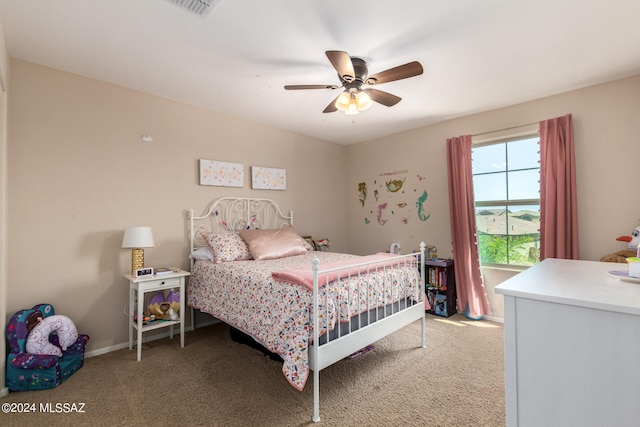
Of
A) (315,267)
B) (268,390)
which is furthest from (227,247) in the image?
(315,267)

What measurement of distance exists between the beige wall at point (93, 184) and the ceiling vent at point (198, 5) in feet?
5.03

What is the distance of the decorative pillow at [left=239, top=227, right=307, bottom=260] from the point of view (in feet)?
10.5

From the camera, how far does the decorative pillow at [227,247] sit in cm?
305

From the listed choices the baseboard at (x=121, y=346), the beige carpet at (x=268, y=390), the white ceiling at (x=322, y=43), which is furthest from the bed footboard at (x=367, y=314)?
the baseboard at (x=121, y=346)

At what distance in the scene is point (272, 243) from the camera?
3346mm

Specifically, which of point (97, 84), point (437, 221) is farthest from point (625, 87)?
point (97, 84)

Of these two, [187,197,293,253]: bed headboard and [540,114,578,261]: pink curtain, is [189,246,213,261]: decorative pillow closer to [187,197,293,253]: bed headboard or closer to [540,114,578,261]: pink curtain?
[187,197,293,253]: bed headboard

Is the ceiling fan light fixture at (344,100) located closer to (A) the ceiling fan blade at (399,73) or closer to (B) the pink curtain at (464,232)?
(A) the ceiling fan blade at (399,73)

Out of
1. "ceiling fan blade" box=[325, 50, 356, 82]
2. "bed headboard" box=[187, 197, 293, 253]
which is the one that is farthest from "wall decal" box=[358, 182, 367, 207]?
"ceiling fan blade" box=[325, 50, 356, 82]

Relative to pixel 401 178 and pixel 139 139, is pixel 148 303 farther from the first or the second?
pixel 401 178

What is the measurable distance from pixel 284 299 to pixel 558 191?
285cm

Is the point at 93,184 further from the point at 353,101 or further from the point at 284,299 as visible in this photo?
the point at 353,101

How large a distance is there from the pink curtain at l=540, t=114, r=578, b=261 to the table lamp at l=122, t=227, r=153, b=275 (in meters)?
3.82

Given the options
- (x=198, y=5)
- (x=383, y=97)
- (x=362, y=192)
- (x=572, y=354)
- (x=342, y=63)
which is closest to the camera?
(x=572, y=354)
